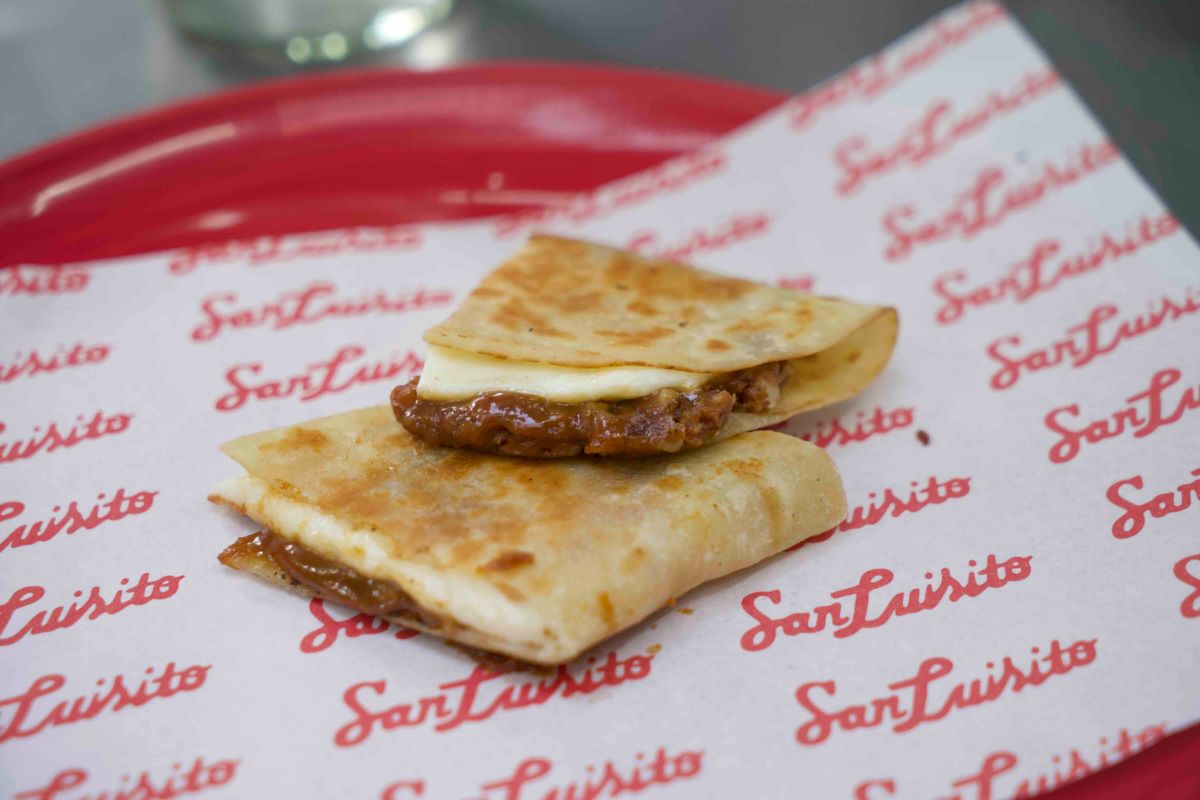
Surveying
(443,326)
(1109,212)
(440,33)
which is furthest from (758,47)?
(443,326)

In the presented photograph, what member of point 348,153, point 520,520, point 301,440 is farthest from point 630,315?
point 348,153

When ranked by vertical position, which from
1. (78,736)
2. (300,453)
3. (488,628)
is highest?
(300,453)

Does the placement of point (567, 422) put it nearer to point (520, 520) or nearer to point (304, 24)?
point (520, 520)

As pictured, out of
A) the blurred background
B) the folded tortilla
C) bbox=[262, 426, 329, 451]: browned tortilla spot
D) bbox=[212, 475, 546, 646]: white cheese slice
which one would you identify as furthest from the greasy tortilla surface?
the blurred background

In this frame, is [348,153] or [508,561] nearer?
[508,561]

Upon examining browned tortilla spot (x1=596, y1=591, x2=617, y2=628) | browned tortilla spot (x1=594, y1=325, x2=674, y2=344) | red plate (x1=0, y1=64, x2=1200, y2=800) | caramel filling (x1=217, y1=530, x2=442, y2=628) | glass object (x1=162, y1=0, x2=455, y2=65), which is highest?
glass object (x1=162, y1=0, x2=455, y2=65)

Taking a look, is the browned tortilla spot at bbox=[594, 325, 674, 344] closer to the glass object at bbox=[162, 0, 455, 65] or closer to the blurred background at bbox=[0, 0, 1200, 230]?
the blurred background at bbox=[0, 0, 1200, 230]

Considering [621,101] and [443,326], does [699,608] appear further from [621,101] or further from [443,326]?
[621,101]

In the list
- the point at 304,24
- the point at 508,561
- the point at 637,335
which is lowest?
the point at 508,561
